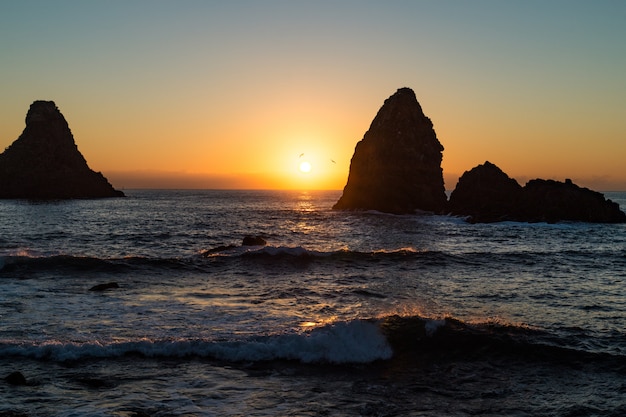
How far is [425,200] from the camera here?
324 ft

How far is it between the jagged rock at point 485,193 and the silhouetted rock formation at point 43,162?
134m

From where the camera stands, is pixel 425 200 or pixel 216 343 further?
pixel 425 200

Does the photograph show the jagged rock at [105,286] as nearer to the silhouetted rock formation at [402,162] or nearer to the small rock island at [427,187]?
the small rock island at [427,187]

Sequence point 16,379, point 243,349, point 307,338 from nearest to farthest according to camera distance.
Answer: point 16,379, point 243,349, point 307,338

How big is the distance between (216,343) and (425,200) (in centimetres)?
8756

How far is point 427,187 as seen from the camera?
100 meters

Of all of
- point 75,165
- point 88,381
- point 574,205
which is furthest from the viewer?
point 75,165

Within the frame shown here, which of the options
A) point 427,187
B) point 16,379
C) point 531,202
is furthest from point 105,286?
point 427,187

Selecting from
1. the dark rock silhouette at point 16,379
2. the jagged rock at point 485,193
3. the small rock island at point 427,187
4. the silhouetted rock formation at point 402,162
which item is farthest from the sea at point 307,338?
the silhouetted rock formation at point 402,162

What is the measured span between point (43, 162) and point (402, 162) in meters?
128

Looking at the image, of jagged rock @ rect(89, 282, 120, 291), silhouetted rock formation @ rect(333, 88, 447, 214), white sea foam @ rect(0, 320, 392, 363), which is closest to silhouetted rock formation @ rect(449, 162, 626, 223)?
silhouetted rock formation @ rect(333, 88, 447, 214)

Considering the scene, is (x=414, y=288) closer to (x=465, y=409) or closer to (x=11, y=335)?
(x=465, y=409)

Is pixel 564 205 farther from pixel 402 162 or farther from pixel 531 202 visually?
pixel 402 162

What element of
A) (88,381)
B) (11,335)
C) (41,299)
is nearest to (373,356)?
(88,381)
